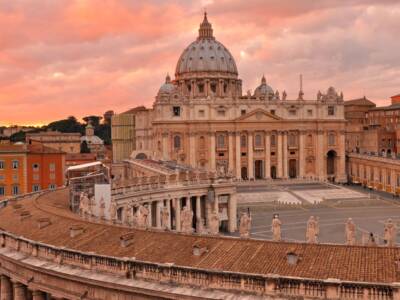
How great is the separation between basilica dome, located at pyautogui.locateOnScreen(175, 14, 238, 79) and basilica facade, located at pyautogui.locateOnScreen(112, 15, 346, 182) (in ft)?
82.3

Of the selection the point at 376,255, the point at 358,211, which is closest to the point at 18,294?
the point at 376,255

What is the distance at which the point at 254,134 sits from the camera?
120 metres

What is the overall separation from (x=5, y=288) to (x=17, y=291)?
191cm

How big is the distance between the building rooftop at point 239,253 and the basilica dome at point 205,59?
119942 millimetres

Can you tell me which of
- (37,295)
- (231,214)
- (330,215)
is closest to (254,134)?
(330,215)

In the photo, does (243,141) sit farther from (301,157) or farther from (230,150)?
(301,157)

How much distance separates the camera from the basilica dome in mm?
147875

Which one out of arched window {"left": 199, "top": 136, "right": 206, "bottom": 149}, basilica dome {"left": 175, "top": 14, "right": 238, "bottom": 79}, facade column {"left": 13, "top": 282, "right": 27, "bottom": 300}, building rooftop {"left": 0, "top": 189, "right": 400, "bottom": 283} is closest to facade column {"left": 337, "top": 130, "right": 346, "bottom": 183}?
arched window {"left": 199, "top": 136, "right": 206, "bottom": 149}

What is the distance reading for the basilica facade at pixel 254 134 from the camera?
11725 centimetres

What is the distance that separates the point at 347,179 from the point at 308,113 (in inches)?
641

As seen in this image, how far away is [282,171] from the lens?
12219 centimetres

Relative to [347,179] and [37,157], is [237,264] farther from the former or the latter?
[347,179]

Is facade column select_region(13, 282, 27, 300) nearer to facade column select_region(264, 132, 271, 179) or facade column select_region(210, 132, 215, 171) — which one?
facade column select_region(210, 132, 215, 171)

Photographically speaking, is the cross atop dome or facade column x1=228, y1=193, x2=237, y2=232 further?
the cross atop dome
